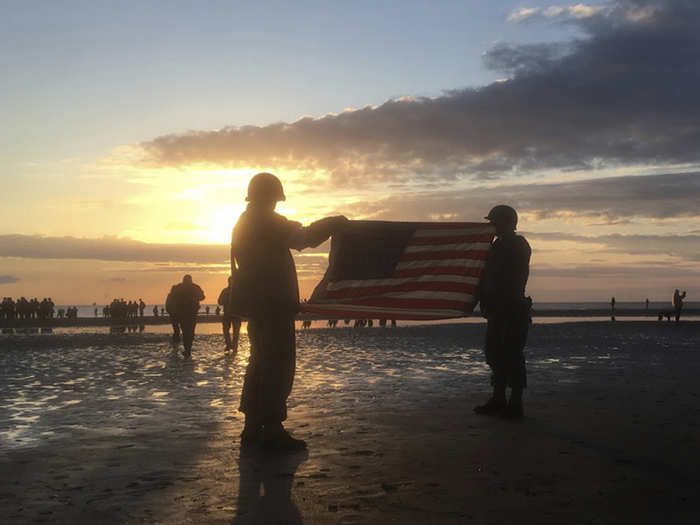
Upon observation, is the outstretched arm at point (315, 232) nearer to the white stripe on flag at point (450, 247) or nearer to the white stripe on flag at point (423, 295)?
the white stripe on flag at point (423, 295)

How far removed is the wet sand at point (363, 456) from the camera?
469 cm

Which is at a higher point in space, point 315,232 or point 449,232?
point 449,232

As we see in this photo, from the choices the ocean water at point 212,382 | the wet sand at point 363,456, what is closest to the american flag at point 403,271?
the wet sand at point 363,456

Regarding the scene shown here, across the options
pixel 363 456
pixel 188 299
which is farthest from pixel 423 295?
pixel 188 299

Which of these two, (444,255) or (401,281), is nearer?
(401,281)

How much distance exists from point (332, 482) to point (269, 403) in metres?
1.66

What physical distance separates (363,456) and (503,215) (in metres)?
3.52

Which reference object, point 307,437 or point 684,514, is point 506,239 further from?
point 684,514

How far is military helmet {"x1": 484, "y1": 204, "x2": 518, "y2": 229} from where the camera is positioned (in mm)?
8570

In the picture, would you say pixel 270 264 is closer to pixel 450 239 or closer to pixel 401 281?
pixel 401 281

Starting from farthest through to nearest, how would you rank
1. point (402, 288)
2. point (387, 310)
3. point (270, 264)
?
point (402, 288)
point (387, 310)
point (270, 264)

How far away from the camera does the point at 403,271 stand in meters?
8.08

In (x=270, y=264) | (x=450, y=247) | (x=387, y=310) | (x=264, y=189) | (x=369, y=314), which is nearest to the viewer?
(x=270, y=264)

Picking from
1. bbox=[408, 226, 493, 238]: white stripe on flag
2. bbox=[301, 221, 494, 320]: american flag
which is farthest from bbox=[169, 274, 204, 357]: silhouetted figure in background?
bbox=[408, 226, 493, 238]: white stripe on flag
